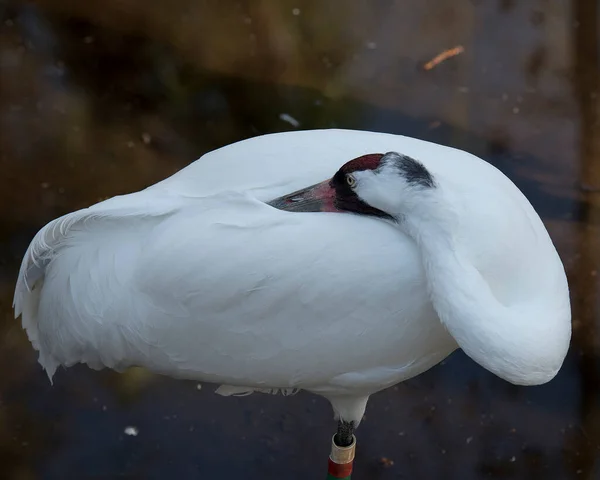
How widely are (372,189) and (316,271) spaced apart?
185 mm

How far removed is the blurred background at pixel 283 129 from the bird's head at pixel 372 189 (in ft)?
3.13

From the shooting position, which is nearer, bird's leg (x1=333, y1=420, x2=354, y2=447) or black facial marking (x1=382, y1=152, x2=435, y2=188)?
black facial marking (x1=382, y1=152, x2=435, y2=188)

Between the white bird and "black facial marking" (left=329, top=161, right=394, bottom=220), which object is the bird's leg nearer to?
the white bird

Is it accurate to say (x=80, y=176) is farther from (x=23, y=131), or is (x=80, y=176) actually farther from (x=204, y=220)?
(x=204, y=220)

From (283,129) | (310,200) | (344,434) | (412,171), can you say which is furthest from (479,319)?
(283,129)

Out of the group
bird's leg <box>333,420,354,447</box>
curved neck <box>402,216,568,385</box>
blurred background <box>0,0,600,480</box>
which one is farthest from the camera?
blurred background <box>0,0,600,480</box>

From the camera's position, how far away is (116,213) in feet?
6.25

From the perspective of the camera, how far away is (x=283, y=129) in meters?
3.32

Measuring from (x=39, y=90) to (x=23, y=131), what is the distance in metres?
0.22

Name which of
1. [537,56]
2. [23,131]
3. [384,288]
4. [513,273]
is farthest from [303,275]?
[537,56]

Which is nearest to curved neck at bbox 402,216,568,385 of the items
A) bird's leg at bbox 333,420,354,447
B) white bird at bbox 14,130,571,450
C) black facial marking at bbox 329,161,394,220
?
white bird at bbox 14,130,571,450

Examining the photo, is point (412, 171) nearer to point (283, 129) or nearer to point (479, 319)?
point (479, 319)

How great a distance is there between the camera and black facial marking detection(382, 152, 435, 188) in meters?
1.69

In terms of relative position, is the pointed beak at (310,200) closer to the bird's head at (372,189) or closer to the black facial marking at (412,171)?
the bird's head at (372,189)
